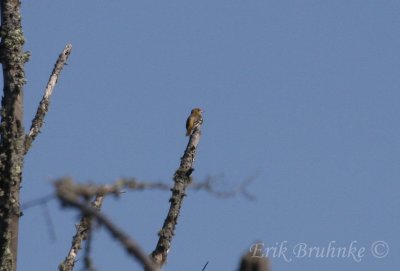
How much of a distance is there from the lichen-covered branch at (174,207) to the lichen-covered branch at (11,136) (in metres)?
1.33

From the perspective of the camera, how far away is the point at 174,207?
6.47 m

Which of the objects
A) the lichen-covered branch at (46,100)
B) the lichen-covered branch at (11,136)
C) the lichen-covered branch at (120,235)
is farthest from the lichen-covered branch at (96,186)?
the lichen-covered branch at (46,100)

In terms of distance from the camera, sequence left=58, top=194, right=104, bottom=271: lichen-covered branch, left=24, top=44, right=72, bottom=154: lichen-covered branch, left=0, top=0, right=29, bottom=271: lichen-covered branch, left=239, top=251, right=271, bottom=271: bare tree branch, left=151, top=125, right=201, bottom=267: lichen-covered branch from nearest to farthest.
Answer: left=239, top=251, right=271, bottom=271: bare tree branch, left=0, top=0, right=29, bottom=271: lichen-covered branch, left=24, top=44, right=72, bottom=154: lichen-covered branch, left=151, top=125, right=201, bottom=267: lichen-covered branch, left=58, top=194, right=104, bottom=271: lichen-covered branch

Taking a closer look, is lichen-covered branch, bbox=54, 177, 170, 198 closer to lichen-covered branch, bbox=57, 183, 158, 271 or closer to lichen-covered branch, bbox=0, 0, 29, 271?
lichen-covered branch, bbox=57, 183, 158, 271

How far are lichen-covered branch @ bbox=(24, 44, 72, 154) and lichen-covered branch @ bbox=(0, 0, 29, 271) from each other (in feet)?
0.98

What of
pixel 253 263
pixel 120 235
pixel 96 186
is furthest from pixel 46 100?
pixel 253 263

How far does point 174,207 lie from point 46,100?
1.12 metres

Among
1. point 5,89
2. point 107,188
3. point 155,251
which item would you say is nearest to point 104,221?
point 107,188

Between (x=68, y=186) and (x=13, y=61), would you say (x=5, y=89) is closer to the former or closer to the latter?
(x=13, y=61)

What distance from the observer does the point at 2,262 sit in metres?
4.88

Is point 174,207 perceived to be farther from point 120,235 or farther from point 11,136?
point 120,235

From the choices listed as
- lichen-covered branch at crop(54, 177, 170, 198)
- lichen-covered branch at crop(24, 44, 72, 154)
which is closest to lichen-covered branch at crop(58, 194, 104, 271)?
lichen-covered branch at crop(24, 44, 72, 154)

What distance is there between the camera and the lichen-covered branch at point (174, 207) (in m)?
6.24

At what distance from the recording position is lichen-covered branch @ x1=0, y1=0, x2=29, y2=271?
481cm
